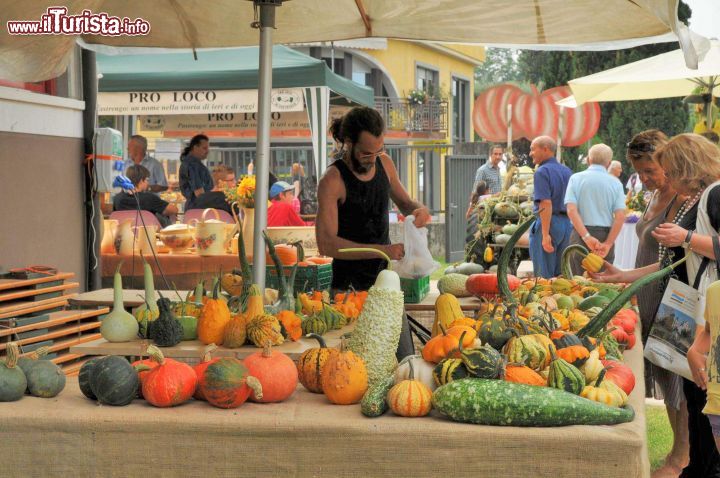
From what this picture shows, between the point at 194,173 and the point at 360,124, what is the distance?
6140 millimetres

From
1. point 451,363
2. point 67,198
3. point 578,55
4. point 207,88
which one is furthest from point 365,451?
point 578,55

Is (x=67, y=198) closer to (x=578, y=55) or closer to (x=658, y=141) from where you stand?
(x=658, y=141)

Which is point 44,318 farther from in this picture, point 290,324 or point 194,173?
point 194,173

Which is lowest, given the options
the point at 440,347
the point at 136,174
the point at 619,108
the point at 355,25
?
the point at 440,347

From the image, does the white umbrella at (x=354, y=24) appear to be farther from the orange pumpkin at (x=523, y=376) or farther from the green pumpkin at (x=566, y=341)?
the orange pumpkin at (x=523, y=376)

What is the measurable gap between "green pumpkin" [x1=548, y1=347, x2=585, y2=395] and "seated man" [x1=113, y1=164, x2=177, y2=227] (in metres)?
6.63

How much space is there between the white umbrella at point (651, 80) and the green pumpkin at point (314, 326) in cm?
519

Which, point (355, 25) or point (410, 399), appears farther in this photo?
point (355, 25)

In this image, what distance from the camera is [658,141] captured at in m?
5.46

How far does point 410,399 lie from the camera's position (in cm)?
247

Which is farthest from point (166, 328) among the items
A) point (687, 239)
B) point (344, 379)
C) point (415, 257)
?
point (687, 239)

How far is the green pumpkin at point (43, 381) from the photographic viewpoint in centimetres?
266

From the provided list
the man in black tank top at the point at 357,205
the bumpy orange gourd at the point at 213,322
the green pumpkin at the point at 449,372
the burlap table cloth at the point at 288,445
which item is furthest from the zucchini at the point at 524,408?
the man in black tank top at the point at 357,205

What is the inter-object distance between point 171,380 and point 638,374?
1731mm
